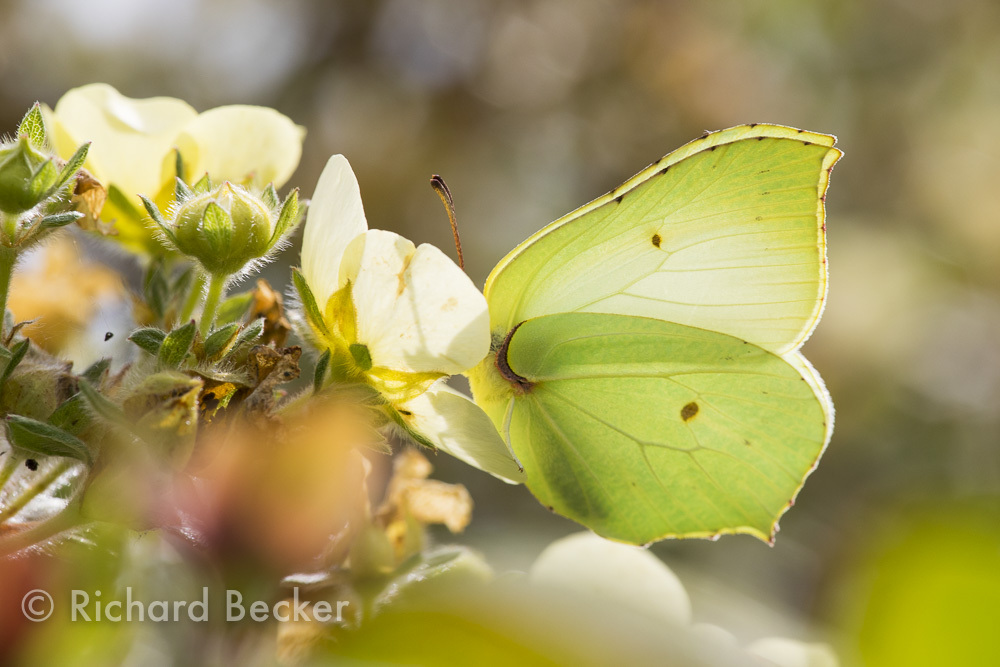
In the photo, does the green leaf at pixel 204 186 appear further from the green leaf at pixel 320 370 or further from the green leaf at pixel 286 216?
the green leaf at pixel 320 370

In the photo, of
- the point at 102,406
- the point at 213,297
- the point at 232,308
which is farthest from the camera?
the point at 232,308

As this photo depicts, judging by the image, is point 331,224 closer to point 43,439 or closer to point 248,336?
point 248,336

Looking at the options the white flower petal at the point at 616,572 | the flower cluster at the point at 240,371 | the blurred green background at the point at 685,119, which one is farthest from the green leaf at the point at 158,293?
the blurred green background at the point at 685,119

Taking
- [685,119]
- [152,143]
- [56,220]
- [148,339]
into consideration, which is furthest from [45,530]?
[685,119]

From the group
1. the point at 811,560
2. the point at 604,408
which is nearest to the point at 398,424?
the point at 604,408

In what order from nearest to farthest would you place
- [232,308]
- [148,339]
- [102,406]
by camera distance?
[102,406] → [148,339] → [232,308]

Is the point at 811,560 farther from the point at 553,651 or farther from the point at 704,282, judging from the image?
the point at 553,651
